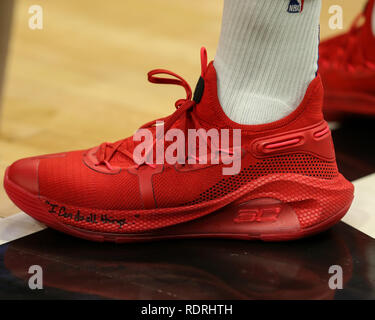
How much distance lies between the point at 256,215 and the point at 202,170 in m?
0.10

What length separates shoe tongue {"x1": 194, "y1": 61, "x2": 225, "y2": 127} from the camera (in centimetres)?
78

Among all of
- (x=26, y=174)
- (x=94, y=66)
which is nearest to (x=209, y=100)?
(x=26, y=174)

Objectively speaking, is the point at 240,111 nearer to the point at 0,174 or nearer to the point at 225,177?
the point at 225,177

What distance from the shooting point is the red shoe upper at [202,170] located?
30.8 inches

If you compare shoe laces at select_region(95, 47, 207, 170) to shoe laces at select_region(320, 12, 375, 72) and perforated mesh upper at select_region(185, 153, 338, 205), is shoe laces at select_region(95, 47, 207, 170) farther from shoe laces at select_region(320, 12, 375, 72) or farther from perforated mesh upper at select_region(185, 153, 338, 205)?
shoe laces at select_region(320, 12, 375, 72)

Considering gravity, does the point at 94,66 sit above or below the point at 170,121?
above

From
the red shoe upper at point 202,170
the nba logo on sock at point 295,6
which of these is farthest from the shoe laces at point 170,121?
the nba logo on sock at point 295,6

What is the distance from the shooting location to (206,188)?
0.79 metres

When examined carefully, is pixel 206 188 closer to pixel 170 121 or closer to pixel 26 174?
pixel 170 121

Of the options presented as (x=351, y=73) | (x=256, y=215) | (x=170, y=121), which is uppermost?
(x=351, y=73)

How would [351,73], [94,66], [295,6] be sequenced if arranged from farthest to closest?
[94,66]
[351,73]
[295,6]

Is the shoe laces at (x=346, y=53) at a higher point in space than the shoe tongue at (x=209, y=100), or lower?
higher

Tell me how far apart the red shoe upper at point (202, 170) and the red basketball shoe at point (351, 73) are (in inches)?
20.8

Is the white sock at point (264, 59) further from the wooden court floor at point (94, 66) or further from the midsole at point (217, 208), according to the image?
the wooden court floor at point (94, 66)
